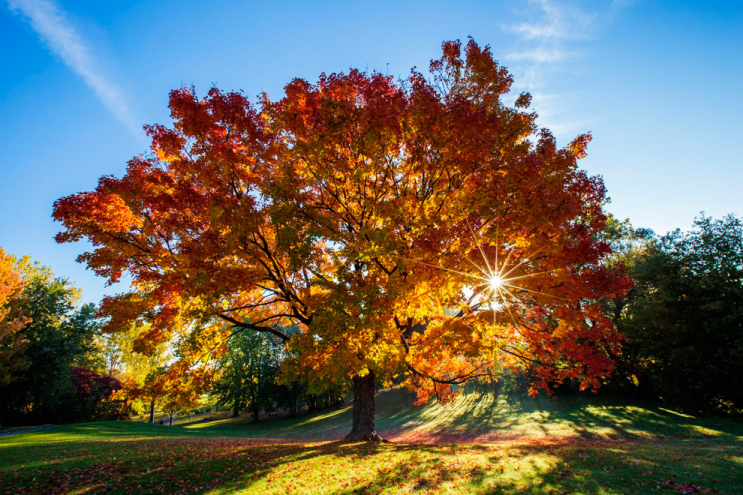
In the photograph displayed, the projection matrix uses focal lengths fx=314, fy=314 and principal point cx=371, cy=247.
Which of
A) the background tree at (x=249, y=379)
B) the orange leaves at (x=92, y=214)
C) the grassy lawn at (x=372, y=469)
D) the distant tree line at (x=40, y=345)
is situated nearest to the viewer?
the grassy lawn at (x=372, y=469)

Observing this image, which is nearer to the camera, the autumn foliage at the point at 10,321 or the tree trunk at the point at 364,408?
the tree trunk at the point at 364,408

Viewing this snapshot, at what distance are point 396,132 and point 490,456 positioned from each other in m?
10.7

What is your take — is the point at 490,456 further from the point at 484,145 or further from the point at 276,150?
the point at 276,150

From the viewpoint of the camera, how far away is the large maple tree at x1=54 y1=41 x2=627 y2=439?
8.87m

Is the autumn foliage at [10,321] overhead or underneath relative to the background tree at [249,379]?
overhead

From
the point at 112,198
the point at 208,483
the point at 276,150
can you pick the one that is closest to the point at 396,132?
the point at 276,150

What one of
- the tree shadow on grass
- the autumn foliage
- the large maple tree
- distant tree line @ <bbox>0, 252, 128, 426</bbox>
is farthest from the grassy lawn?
distant tree line @ <bbox>0, 252, 128, 426</bbox>

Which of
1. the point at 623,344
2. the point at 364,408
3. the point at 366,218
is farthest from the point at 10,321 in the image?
the point at 623,344

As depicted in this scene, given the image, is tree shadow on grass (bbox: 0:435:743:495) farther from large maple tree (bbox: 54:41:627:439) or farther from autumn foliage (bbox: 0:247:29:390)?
autumn foliage (bbox: 0:247:29:390)

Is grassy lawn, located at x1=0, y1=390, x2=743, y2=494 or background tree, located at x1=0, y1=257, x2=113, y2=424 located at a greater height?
background tree, located at x1=0, y1=257, x2=113, y2=424

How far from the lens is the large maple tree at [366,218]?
349 inches

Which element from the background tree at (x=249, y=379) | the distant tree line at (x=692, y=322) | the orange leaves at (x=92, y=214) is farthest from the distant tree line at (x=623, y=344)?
the orange leaves at (x=92, y=214)

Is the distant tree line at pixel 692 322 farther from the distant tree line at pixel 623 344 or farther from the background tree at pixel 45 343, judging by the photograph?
the background tree at pixel 45 343

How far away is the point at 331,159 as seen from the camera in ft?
32.8
